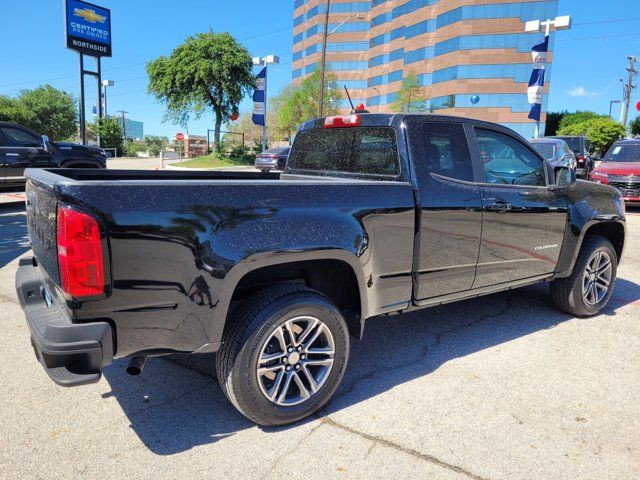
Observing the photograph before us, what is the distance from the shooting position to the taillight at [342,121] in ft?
12.5

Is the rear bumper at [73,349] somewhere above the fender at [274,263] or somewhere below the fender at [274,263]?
below

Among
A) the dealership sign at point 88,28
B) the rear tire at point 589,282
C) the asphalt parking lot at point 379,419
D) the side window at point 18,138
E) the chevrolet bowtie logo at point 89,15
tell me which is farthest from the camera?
the chevrolet bowtie logo at point 89,15

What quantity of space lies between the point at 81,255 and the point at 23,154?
11.3 m

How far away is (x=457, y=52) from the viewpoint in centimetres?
5481

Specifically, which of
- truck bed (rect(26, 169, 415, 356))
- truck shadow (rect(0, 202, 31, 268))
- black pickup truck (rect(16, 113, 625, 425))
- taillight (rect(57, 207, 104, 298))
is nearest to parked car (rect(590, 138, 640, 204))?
black pickup truck (rect(16, 113, 625, 425))

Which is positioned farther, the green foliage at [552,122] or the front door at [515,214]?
the green foliage at [552,122]

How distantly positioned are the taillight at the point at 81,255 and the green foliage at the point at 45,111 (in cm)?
5523

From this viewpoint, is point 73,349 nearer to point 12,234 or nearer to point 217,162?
point 12,234

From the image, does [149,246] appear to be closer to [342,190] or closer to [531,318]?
[342,190]

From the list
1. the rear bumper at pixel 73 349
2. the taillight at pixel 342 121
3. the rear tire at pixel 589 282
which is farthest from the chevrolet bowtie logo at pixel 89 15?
the rear bumper at pixel 73 349

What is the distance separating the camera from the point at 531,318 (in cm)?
489

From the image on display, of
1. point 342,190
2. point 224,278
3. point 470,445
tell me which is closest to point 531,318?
→ point 470,445

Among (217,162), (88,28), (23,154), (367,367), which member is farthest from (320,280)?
(88,28)

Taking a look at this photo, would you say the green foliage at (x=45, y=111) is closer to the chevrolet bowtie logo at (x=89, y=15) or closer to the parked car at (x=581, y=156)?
the chevrolet bowtie logo at (x=89, y=15)
